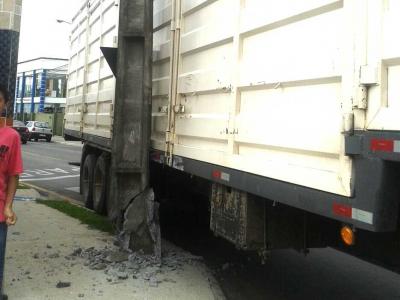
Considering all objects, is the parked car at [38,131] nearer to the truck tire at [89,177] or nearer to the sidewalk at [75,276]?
the truck tire at [89,177]

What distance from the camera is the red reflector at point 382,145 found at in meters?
2.63

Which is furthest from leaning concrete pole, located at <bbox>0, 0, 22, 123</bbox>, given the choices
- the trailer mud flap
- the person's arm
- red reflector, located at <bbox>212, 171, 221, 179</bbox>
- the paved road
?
the paved road

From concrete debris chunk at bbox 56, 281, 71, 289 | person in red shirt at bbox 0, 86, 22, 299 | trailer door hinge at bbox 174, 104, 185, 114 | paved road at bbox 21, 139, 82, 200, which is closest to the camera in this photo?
person in red shirt at bbox 0, 86, 22, 299

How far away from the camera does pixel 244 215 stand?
4.16 metres

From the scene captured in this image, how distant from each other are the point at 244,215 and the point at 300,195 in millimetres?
919

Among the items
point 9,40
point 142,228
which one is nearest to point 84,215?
point 142,228

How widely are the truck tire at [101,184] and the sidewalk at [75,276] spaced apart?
186 centimetres

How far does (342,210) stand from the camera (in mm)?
2967

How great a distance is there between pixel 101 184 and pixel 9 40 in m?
4.10

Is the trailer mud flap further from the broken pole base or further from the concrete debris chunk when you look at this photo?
the concrete debris chunk

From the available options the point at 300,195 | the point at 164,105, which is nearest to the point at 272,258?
the point at 164,105

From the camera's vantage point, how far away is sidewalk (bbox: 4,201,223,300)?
4.66 m

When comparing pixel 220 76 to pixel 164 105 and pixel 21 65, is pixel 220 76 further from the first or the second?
pixel 21 65

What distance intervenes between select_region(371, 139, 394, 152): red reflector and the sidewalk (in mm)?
2530
